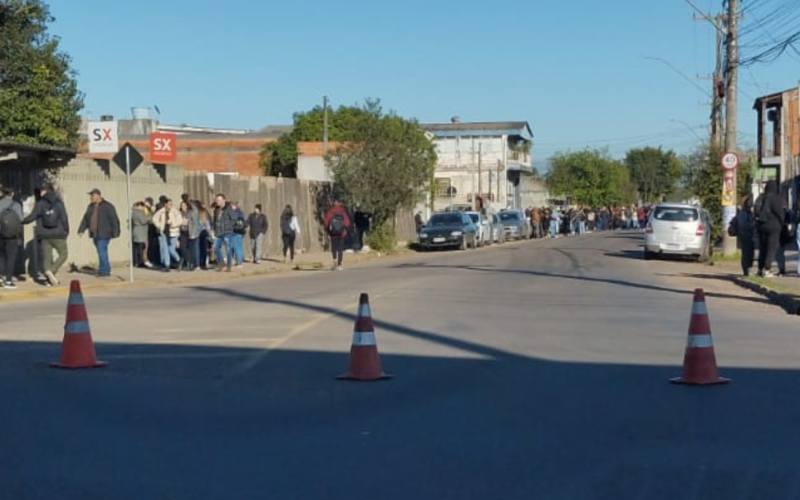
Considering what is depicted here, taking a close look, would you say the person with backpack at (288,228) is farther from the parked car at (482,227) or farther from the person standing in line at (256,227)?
the parked car at (482,227)

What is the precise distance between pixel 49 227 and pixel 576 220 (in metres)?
56.2

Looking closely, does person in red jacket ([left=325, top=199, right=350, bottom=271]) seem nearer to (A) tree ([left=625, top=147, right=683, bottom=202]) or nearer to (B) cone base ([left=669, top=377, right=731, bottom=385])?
(B) cone base ([left=669, top=377, right=731, bottom=385])

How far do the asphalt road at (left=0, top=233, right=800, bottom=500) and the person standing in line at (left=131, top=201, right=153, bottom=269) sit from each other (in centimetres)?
978

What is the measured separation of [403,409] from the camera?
9.16m

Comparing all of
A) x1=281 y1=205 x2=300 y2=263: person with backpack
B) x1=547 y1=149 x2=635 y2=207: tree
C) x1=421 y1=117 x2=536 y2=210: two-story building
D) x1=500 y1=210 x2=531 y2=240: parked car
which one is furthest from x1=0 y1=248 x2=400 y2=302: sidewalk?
x1=547 y1=149 x2=635 y2=207: tree

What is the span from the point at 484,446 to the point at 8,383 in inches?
183

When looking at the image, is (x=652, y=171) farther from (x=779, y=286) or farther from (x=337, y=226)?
(x=779, y=286)

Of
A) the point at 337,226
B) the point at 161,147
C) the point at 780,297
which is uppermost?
the point at 161,147

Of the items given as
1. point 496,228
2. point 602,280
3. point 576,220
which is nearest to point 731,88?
point 602,280

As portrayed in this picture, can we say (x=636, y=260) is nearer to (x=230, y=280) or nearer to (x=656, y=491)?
(x=230, y=280)

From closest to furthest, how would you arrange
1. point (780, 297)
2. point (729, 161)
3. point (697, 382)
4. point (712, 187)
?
1. point (697, 382)
2. point (780, 297)
3. point (729, 161)
4. point (712, 187)

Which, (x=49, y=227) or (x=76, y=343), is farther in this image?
(x=49, y=227)

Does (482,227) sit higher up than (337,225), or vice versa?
(337,225)

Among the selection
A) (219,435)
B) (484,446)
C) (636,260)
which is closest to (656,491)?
(484,446)
